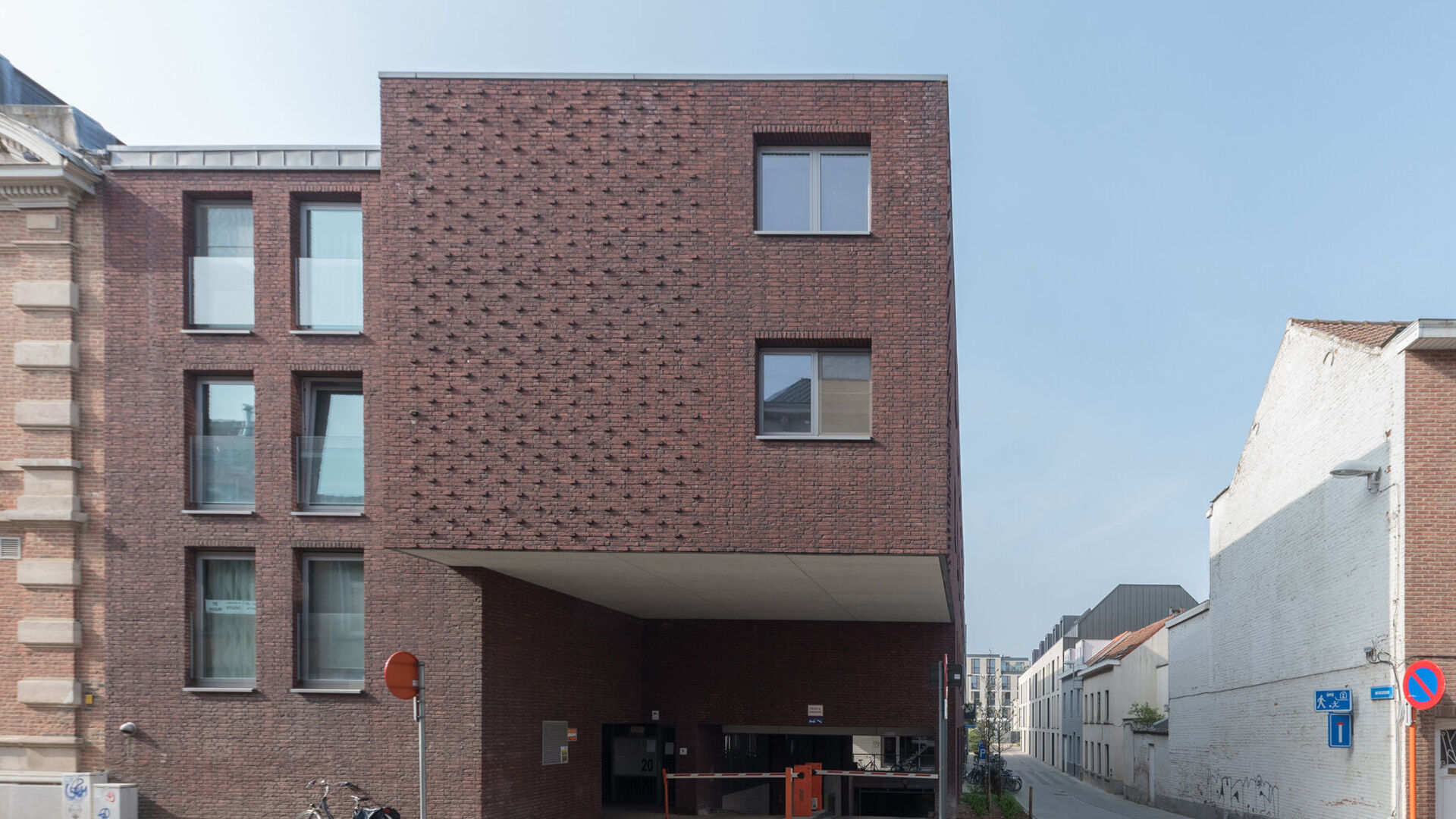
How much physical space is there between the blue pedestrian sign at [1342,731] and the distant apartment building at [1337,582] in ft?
0.27

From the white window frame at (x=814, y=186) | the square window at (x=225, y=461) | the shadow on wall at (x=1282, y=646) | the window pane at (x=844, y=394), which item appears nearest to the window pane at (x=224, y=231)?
the square window at (x=225, y=461)

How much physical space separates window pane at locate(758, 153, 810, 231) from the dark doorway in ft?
42.2

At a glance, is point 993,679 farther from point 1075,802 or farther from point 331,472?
point 331,472

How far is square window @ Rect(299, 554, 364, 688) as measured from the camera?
15594 mm

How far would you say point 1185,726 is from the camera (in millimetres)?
38031

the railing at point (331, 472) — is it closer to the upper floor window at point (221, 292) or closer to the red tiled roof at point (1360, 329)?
the upper floor window at point (221, 292)

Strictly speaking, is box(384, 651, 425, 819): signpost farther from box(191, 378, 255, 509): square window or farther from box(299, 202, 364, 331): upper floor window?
box(299, 202, 364, 331): upper floor window

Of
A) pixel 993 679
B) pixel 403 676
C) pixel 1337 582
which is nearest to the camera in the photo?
pixel 403 676

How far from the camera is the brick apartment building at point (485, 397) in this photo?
14164 mm

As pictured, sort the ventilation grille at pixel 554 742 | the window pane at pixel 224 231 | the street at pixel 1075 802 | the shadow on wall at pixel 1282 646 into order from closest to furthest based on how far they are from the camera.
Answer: the window pane at pixel 224 231 → the ventilation grille at pixel 554 742 → the shadow on wall at pixel 1282 646 → the street at pixel 1075 802

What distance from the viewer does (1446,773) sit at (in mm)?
17891

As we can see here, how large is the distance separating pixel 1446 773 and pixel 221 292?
64.5ft

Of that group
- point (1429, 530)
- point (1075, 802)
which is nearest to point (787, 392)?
point (1429, 530)

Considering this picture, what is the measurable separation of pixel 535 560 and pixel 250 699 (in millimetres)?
4366
